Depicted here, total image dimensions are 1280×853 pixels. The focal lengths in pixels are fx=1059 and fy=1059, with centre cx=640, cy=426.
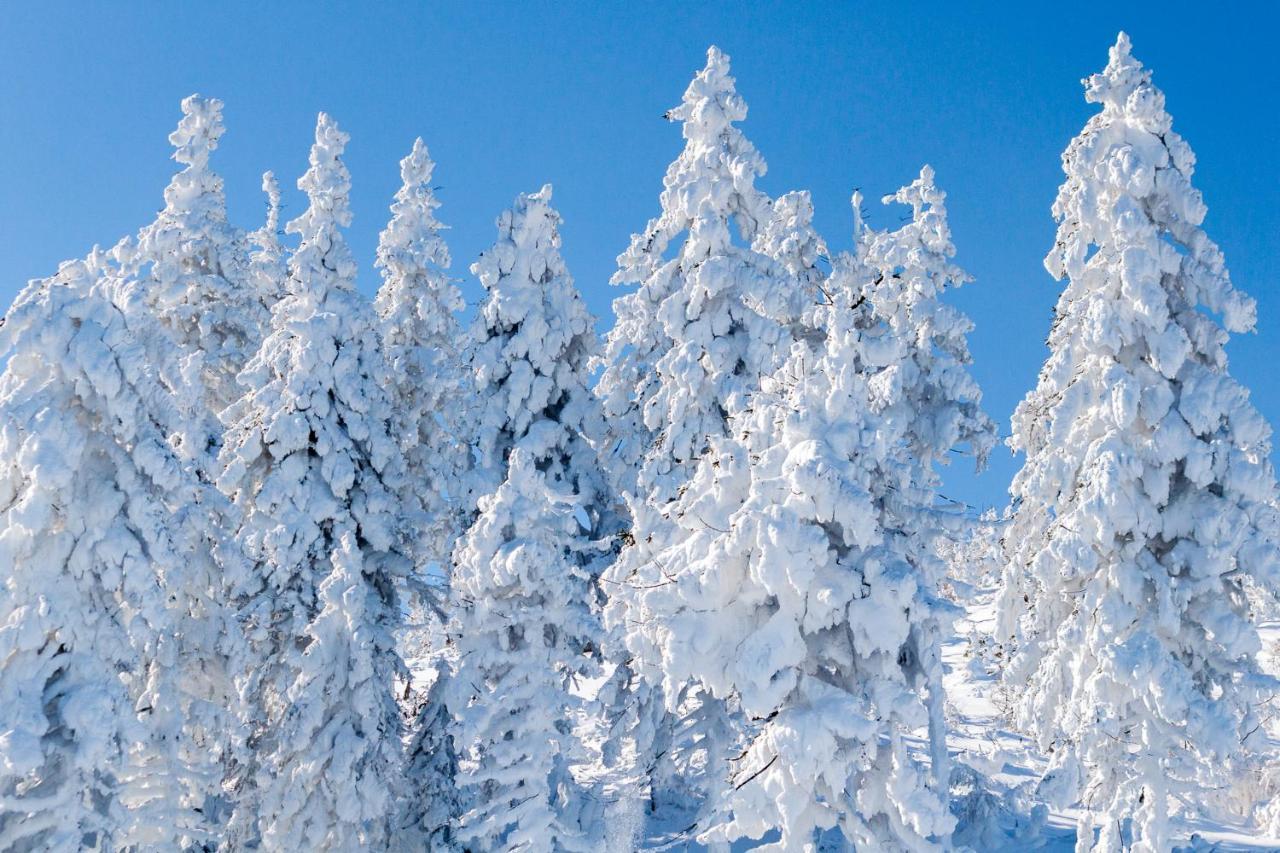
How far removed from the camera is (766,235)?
30.4m

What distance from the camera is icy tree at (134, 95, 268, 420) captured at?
26.5m

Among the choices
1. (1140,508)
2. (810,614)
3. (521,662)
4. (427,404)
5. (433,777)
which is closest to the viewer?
(810,614)

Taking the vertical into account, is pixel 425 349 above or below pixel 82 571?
above

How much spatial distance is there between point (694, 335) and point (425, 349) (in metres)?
6.82

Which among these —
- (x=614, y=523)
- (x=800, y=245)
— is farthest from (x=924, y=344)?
(x=614, y=523)

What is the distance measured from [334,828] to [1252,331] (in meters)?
19.3

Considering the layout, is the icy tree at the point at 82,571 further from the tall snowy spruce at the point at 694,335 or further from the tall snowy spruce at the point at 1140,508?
the tall snowy spruce at the point at 1140,508

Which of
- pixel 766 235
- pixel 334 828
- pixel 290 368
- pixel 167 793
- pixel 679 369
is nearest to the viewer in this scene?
pixel 167 793

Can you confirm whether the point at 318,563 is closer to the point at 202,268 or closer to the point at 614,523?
the point at 614,523

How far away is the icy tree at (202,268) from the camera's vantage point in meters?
26.5

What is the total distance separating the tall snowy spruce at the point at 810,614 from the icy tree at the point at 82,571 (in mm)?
7365

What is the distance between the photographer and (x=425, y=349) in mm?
26703

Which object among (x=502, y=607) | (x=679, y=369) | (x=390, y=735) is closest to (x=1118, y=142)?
(x=679, y=369)

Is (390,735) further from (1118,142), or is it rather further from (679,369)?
(1118,142)
